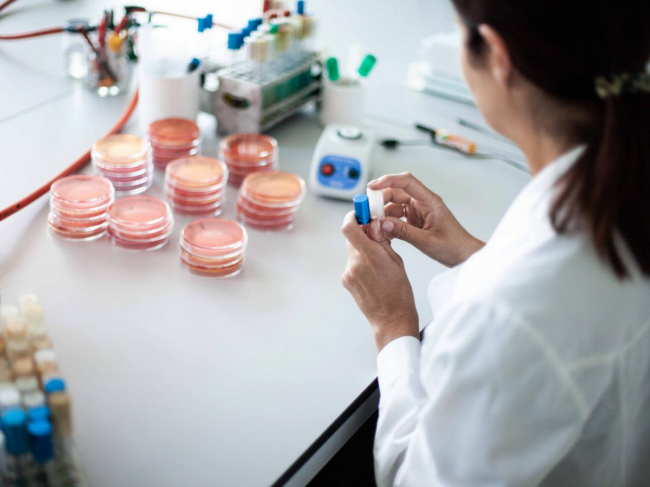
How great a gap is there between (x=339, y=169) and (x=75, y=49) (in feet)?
2.60

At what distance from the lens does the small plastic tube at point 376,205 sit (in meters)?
1.08

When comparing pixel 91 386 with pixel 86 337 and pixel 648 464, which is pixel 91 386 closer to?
pixel 86 337

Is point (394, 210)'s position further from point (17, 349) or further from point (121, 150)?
point (17, 349)

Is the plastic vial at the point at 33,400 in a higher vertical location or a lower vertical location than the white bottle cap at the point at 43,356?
lower

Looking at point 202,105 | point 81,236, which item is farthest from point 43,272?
point 202,105

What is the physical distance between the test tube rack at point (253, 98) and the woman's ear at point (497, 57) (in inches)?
32.6

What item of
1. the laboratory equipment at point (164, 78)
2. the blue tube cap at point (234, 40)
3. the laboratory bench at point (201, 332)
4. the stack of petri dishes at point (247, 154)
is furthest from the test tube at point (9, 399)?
the blue tube cap at point (234, 40)

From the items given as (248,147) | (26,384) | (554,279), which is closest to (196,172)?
(248,147)

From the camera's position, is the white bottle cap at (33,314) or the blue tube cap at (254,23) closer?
the white bottle cap at (33,314)

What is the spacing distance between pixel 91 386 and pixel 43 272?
0.28 m

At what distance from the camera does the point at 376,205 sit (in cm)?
108

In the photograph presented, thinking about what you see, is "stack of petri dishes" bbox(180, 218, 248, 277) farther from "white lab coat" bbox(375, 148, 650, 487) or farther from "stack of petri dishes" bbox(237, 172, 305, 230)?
"white lab coat" bbox(375, 148, 650, 487)

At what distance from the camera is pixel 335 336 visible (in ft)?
3.43

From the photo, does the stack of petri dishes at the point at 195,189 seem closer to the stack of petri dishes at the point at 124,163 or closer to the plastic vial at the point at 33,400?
the stack of petri dishes at the point at 124,163
